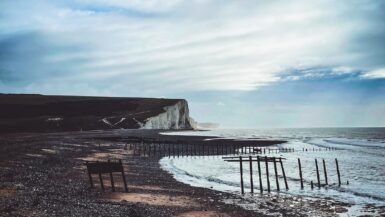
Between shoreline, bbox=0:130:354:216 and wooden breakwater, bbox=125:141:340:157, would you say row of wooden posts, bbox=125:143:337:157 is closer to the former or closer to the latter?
wooden breakwater, bbox=125:141:340:157

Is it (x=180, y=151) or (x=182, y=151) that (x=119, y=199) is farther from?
(x=180, y=151)

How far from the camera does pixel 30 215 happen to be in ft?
52.3

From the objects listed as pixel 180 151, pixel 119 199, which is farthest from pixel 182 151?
pixel 119 199

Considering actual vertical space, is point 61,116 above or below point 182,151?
above

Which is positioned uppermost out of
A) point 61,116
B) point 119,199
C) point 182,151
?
point 61,116

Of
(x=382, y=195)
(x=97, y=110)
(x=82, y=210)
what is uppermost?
(x=97, y=110)

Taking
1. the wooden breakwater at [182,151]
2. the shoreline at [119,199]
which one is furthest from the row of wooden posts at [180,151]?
the shoreline at [119,199]

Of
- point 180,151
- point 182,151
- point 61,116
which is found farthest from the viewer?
point 61,116

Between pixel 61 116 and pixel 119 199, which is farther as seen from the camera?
pixel 61 116

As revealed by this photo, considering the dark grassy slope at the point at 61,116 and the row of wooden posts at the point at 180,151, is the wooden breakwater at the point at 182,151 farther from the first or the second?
the dark grassy slope at the point at 61,116

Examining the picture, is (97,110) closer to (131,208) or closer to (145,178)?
(145,178)

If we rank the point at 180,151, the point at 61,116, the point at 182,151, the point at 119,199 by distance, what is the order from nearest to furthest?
1. the point at 119,199
2. the point at 182,151
3. the point at 180,151
4. the point at 61,116

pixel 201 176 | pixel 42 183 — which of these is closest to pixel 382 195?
pixel 201 176

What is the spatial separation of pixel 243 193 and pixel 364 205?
8.14 meters
